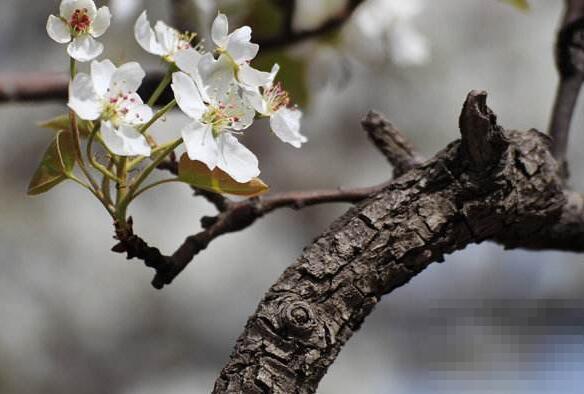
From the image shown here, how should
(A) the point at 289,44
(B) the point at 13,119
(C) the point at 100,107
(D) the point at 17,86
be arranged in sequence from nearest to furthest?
(C) the point at 100,107 < (D) the point at 17,86 < (A) the point at 289,44 < (B) the point at 13,119

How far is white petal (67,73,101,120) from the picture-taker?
1.88ft

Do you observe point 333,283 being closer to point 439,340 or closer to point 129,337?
point 439,340

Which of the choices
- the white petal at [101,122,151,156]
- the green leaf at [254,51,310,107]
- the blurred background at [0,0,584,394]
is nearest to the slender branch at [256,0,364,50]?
the green leaf at [254,51,310,107]

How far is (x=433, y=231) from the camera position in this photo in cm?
66

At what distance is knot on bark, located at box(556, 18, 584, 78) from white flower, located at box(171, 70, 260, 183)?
1.59 ft

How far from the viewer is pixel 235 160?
23.9 inches

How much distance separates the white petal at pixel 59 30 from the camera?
2.01 ft

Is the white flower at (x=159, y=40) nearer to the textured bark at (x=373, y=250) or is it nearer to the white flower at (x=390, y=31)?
the textured bark at (x=373, y=250)

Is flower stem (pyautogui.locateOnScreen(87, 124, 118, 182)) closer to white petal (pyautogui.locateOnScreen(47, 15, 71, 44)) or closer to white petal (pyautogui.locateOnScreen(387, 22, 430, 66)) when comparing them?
white petal (pyautogui.locateOnScreen(47, 15, 71, 44))

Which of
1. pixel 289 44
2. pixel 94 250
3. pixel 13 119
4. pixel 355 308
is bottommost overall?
pixel 355 308

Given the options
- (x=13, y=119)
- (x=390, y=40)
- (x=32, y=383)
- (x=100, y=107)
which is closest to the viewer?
(x=100, y=107)

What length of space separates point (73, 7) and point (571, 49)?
1.83ft

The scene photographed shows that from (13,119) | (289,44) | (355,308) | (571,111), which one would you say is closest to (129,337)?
(13,119)

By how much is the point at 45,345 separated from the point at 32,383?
13 cm
